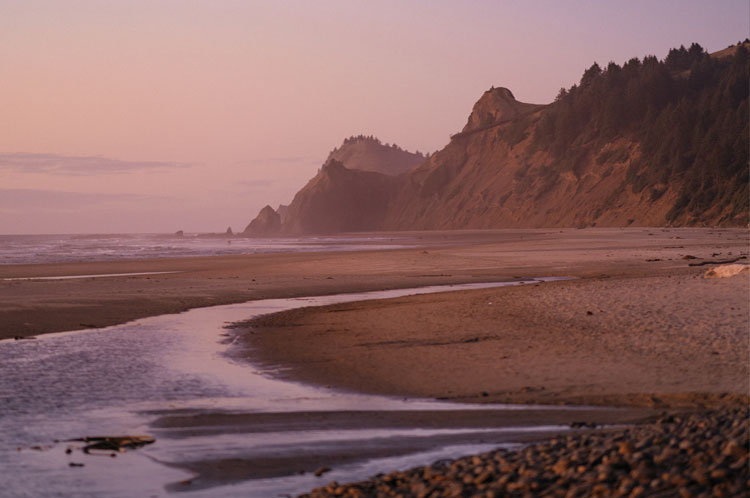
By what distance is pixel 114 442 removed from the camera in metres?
8.16

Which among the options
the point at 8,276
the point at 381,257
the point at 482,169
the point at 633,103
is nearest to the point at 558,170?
the point at 633,103

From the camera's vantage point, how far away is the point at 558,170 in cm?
9975

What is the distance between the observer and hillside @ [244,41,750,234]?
74750 mm

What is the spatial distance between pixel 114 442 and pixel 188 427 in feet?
3.16

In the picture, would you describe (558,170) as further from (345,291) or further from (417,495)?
(417,495)

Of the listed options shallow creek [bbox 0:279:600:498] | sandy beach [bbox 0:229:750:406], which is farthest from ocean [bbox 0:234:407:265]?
shallow creek [bbox 0:279:600:498]

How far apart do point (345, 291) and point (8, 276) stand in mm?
17855

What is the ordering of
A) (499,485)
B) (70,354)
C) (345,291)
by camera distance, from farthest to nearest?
(345,291)
(70,354)
(499,485)

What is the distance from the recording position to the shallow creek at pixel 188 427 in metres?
7.00

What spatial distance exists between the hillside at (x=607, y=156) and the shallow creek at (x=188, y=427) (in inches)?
2513

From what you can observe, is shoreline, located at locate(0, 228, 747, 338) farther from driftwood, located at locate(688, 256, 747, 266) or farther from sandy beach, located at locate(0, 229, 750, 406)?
driftwood, located at locate(688, 256, 747, 266)

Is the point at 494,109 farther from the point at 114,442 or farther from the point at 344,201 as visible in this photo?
the point at 114,442

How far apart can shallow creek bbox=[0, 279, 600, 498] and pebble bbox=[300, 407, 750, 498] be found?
2.30 feet

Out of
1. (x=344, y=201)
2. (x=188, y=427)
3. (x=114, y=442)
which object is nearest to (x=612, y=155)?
(x=344, y=201)
